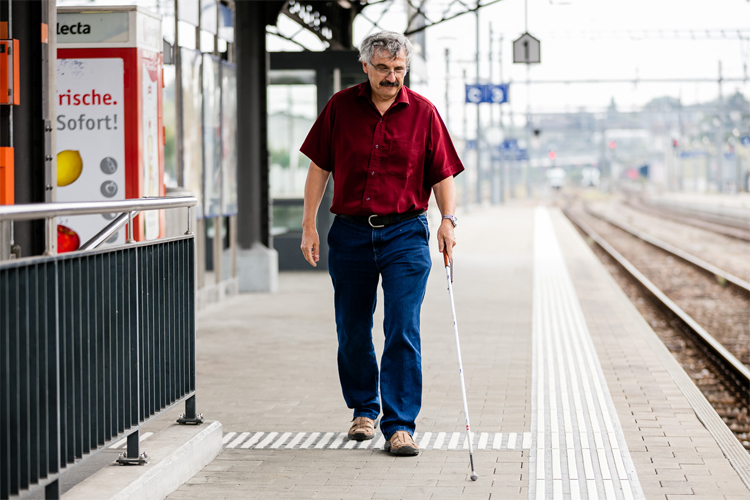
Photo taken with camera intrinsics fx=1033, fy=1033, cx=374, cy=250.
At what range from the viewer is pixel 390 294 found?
16.7ft

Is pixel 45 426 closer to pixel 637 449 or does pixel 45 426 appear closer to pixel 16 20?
pixel 16 20

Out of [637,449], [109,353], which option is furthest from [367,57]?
[637,449]

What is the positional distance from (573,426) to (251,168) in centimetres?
829

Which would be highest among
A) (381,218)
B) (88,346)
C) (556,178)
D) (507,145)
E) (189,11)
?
(507,145)

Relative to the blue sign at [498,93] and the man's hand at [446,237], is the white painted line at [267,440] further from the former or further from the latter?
the blue sign at [498,93]

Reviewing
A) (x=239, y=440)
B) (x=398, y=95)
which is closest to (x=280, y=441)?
(x=239, y=440)

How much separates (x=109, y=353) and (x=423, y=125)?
6.35 feet

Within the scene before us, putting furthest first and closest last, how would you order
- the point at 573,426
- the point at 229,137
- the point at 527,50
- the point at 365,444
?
the point at 527,50, the point at 229,137, the point at 573,426, the point at 365,444

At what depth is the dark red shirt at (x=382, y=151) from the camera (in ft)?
16.3

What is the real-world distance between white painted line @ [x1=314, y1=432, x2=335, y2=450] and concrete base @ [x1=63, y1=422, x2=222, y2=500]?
1.63ft

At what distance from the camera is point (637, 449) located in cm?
514

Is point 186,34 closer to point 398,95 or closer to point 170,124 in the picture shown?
point 170,124

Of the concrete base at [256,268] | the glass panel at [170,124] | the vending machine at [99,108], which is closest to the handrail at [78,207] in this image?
the vending machine at [99,108]

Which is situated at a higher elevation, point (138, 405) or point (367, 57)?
point (367, 57)
